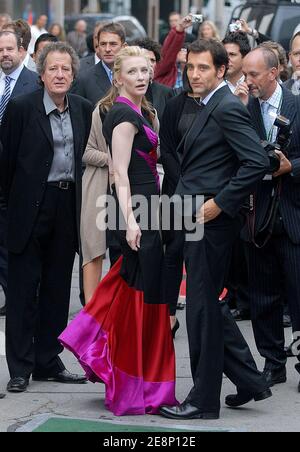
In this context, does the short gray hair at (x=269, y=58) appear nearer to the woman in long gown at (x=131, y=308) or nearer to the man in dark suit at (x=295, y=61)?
the woman in long gown at (x=131, y=308)

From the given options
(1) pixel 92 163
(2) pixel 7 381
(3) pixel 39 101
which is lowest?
(2) pixel 7 381

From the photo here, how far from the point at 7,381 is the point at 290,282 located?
1.83 m

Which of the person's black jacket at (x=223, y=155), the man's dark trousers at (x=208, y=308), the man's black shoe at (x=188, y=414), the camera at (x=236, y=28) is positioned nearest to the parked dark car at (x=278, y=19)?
the camera at (x=236, y=28)

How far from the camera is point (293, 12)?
52.5ft

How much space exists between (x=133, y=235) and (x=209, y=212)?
474 millimetres

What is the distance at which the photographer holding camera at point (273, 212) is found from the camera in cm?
716

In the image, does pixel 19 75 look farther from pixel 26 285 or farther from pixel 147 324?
pixel 147 324

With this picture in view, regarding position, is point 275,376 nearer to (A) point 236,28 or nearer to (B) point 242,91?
(B) point 242,91

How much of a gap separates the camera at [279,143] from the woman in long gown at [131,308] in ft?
2.12

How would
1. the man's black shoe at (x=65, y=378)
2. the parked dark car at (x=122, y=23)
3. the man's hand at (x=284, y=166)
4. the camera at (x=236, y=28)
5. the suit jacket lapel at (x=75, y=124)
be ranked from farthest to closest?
the parked dark car at (x=122, y=23)
the camera at (x=236, y=28)
the man's black shoe at (x=65, y=378)
the suit jacket lapel at (x=75, y=124)
the man's hand at (x=284, y=166)

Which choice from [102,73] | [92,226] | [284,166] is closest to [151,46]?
[102,73]

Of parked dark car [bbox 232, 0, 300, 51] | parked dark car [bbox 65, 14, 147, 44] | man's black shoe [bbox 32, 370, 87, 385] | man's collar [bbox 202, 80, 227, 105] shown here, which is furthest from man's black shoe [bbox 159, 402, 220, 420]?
parked dark car [bbox 65, 14, 147, 44]
